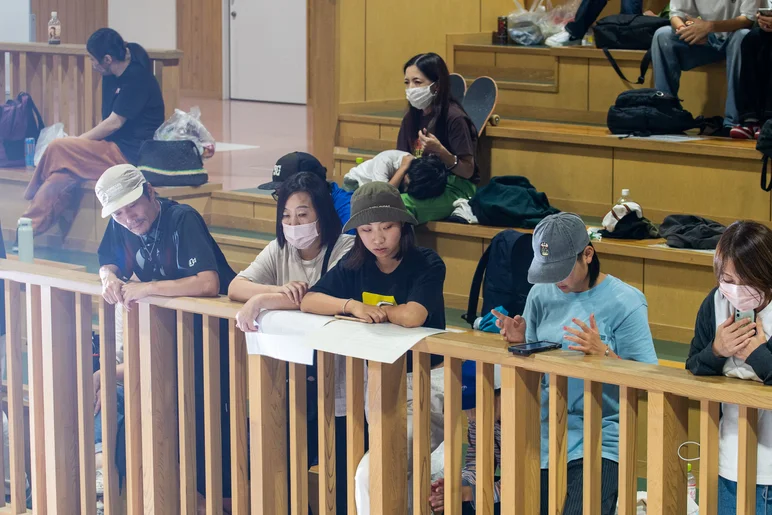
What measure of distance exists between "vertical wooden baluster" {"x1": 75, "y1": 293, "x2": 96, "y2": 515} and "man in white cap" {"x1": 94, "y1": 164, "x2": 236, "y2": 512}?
0.58 feet

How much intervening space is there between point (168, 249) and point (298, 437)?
3.35 feet

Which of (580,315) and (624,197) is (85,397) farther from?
(624,197)

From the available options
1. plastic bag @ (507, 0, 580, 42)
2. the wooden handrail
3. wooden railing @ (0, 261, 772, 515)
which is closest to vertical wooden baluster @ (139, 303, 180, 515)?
wooden railing @ (0, 261, 772, 515)

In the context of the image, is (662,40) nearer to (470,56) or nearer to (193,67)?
(470,56)

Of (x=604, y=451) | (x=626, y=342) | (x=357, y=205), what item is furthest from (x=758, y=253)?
→ (x=357, y=205)

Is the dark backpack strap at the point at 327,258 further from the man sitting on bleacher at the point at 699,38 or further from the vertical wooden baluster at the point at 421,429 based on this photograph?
the man sitting on bleacher at the point at 699,38

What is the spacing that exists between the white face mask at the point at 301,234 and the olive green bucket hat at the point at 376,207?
0.39 meters

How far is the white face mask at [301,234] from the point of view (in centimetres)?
362

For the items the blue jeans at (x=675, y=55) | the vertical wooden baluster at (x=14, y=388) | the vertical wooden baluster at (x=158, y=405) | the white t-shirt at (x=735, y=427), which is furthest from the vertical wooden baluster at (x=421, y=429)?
the blue jeans at (x=675, y=55)

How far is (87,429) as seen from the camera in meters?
3.47

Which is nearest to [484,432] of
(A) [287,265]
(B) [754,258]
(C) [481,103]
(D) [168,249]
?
(B) [754,258]

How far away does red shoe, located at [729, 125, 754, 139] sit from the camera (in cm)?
571

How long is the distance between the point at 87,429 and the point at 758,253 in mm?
2048

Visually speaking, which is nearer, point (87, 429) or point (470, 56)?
point (87, 429)
